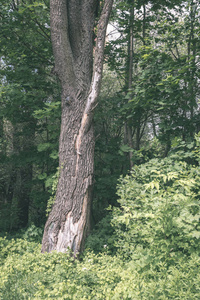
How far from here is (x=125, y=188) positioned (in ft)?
16.7

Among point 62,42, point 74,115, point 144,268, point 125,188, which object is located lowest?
point 144,268

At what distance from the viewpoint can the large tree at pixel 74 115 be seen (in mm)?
4746

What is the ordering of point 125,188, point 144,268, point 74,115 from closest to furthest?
point 144,268 < point 125,188 < point 74,115

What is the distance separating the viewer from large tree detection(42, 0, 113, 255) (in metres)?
4.75

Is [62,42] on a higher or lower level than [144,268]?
higher

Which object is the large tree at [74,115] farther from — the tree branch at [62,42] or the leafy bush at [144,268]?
the leafy bush at [144,268]

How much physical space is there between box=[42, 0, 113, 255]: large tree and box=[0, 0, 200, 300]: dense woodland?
0.36 meters

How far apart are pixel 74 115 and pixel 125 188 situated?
1839 mm

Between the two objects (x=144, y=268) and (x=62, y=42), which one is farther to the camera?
(x=62, y=42)

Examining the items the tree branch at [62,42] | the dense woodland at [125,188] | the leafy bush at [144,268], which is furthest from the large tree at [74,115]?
the leafy bush at [144,268]

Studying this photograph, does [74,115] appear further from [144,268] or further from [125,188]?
[144,268]

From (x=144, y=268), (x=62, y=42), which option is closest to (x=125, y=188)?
(x=144, y=268)

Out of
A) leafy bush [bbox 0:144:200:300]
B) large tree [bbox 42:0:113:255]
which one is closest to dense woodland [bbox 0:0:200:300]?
leafy bush [bbox 0:144:200:300]

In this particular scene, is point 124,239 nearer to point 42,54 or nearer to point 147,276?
point 147,276
